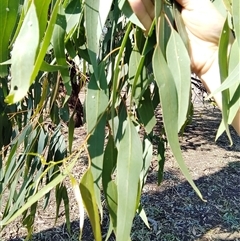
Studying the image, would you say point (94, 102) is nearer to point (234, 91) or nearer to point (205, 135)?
point (234, 91)

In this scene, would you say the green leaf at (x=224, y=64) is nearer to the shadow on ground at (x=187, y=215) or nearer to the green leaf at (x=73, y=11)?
Result: the green leaf at (x=73, y=11)

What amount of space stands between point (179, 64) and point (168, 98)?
7cm

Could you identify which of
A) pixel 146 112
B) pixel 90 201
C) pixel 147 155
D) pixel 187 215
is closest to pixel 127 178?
pixel 90 201

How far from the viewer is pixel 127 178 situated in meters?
0.64

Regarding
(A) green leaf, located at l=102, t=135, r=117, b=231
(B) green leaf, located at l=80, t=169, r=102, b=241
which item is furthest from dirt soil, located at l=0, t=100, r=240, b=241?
(B) green leaf, located at l=80, t=169, r=102, b=241

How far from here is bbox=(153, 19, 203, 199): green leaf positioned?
0.56 meters

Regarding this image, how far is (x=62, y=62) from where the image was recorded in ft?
2.19

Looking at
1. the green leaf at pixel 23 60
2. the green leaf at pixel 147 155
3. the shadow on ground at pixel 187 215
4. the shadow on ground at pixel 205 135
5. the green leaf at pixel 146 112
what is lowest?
the shadow on ground at pixel 187 215

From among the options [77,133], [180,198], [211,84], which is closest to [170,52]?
[211,84]

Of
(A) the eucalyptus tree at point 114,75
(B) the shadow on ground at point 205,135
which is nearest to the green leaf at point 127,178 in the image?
(A) the eucalyptus tree at point 114,75

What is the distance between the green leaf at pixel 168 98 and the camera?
0.56m

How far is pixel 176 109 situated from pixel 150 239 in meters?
1.44

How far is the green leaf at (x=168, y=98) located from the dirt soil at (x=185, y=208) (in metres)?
1.41

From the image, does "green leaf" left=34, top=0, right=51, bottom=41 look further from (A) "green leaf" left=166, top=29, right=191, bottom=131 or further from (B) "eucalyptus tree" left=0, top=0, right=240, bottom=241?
(A) "green leaf" left=166, top=29, right=191, bottom=131
